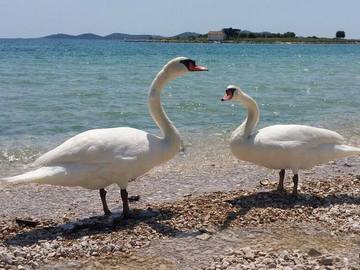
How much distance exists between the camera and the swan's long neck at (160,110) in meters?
7.71

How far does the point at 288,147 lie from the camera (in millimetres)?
8023

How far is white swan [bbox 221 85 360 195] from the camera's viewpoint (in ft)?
26.4

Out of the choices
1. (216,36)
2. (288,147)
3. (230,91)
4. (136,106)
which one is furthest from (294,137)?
(216,36)

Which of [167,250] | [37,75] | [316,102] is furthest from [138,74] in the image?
[167,250]

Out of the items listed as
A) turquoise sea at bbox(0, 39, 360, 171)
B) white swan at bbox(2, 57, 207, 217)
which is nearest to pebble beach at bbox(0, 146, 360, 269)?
white swan at bbox(2, 57, 207, 217)

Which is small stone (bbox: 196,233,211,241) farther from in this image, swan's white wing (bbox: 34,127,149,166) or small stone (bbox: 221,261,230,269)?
swan's white wing (bbox: 34,127,149,166)

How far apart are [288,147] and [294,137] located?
223 millimetres

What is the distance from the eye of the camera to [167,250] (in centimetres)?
620

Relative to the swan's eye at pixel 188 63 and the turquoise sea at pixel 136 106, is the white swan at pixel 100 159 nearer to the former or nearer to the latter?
the swan's eye at pixel 188 63

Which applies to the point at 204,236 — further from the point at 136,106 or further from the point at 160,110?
the point at 136,106

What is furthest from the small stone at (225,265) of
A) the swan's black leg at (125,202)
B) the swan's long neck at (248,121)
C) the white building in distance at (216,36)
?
the white building in distance at (216,36)

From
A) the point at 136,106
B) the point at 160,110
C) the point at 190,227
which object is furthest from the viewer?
the point at 136,106

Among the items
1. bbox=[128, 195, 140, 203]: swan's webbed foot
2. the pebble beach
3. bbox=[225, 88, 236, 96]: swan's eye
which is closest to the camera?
the pebble beach

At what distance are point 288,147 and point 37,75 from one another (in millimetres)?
26360
